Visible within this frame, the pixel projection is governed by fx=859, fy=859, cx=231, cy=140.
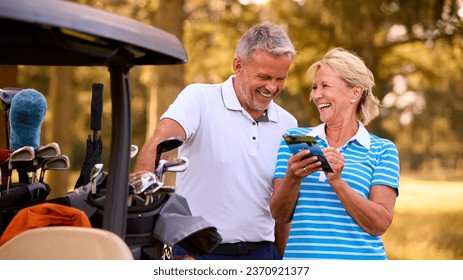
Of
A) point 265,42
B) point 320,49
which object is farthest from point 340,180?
point 320,49

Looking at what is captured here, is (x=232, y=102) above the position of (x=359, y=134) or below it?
above

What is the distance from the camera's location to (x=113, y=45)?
2461mm

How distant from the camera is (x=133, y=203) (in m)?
2.97

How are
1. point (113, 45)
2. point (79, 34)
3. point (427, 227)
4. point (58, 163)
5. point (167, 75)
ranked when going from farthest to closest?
point (427, 227) → point (167, 75) → point (58, 163) → point (113, 45) → point (79, 34)

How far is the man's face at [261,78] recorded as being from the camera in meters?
3.85

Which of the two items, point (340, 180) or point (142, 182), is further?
point (340, 180)

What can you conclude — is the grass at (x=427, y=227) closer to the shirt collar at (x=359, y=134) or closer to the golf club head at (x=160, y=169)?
the shirt collar at (x=359, y=134)

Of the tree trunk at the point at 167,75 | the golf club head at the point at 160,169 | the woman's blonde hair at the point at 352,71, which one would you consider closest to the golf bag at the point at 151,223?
the golf club head at the point at 160,169

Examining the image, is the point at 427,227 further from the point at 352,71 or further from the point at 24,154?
the point at 24,154

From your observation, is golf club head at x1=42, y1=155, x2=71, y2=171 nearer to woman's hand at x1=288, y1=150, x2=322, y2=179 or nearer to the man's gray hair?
woman's hand at x1=288, y1=150, x2=322, y2=179

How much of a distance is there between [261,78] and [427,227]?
15.6 meters

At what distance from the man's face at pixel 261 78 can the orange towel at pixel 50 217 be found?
136cm

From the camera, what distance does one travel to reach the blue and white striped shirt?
11.0ft
